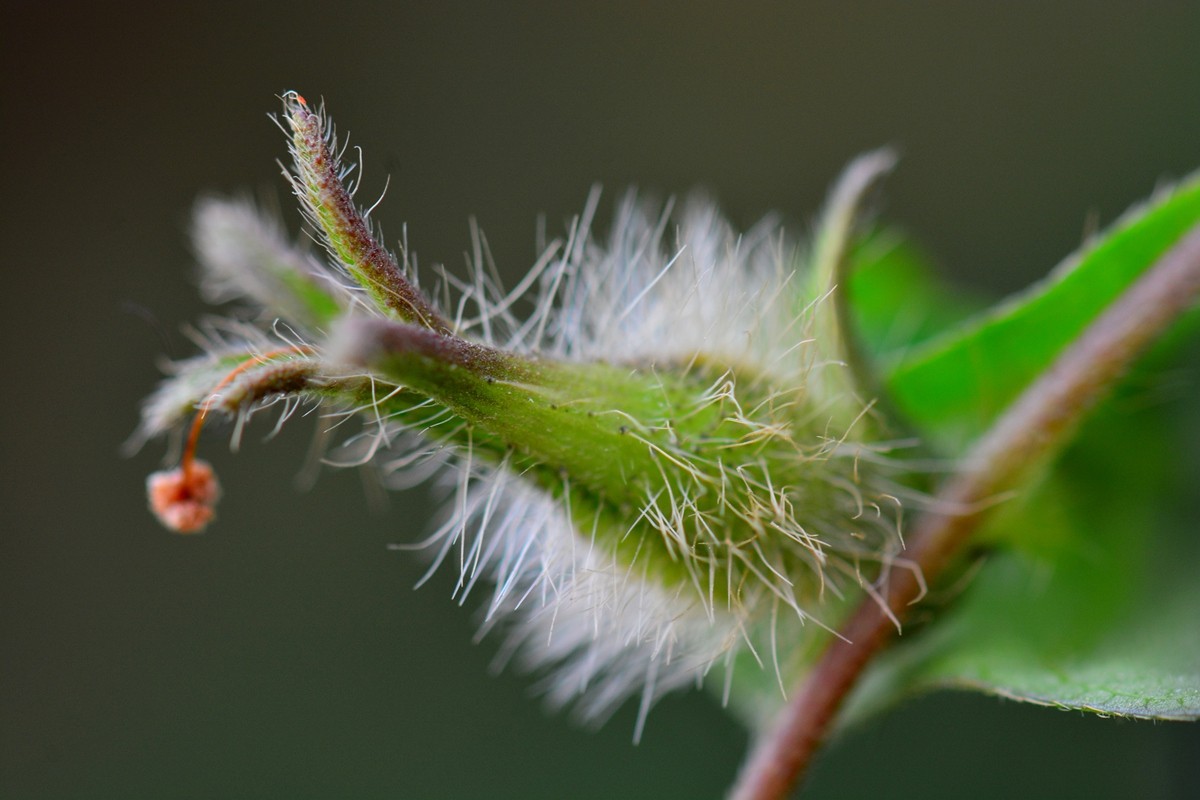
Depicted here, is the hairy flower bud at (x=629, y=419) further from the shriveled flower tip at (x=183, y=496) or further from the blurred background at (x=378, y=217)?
the blurred background at (x=378, y=217)

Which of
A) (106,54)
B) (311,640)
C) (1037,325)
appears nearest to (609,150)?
(106,54)

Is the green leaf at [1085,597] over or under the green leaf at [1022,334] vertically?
under

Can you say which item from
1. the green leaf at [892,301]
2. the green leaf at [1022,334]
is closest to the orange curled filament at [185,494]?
the green leaf at [1022,334]

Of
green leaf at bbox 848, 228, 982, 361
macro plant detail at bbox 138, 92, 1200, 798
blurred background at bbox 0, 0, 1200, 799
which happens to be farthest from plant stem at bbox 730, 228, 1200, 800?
blurred background at bbox 0, 0, 1200, 799

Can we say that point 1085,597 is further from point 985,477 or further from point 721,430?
point 721,430

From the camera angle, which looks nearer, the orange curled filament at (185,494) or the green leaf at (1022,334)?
the orange curled filament at (185,494)

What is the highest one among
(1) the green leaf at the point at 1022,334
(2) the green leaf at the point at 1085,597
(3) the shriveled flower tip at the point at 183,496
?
(1) the green leaf at the point at 1022,334

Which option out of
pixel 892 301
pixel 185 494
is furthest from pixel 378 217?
pixel 185 494

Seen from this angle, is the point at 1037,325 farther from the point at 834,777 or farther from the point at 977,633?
the point at 834,777

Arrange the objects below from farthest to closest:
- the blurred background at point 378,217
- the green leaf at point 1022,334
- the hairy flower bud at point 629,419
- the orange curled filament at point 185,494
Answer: the blurred background at point 378,217 → the green leaf at point 1022,334 → the orange curled filament at point 185,494 → the hairy flower bud at point 629,419
